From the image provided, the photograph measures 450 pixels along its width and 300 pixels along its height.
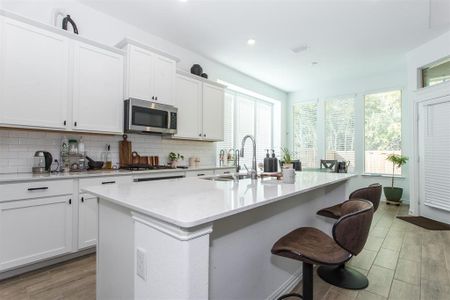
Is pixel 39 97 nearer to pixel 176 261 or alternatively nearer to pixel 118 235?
pixel 118 235

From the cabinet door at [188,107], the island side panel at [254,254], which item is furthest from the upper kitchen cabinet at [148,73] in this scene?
the island side panel at [254,254]

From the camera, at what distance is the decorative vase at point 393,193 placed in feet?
16.4

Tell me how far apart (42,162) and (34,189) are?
52 centimetres

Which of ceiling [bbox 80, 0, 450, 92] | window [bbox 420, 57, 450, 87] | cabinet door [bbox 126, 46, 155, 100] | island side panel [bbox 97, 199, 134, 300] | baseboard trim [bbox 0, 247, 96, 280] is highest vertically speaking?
ceiling [bbox 80, 0, 450, 92]

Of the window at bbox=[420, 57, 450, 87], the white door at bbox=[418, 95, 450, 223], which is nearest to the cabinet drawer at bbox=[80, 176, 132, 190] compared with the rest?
the white door at bbox=[418, 95, 450, 223]

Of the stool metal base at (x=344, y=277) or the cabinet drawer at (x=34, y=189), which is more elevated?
the cabinet drawer at (x=34, y=189)

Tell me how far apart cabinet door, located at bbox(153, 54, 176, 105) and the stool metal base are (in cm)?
290

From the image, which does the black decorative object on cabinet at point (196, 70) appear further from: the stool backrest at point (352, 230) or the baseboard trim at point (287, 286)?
the stool backrest at point (352, 230)

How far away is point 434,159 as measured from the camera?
398 cm

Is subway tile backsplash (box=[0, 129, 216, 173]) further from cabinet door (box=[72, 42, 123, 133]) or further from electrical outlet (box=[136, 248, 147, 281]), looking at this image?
electrical outlet (box=[136, 248, 147, 281])

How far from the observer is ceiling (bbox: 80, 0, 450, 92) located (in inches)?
118

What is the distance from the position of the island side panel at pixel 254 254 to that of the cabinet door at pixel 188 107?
2313 millimetres

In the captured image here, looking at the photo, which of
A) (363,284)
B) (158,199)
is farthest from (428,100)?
(158,199)

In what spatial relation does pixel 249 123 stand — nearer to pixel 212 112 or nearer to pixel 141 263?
pixel 212 112
